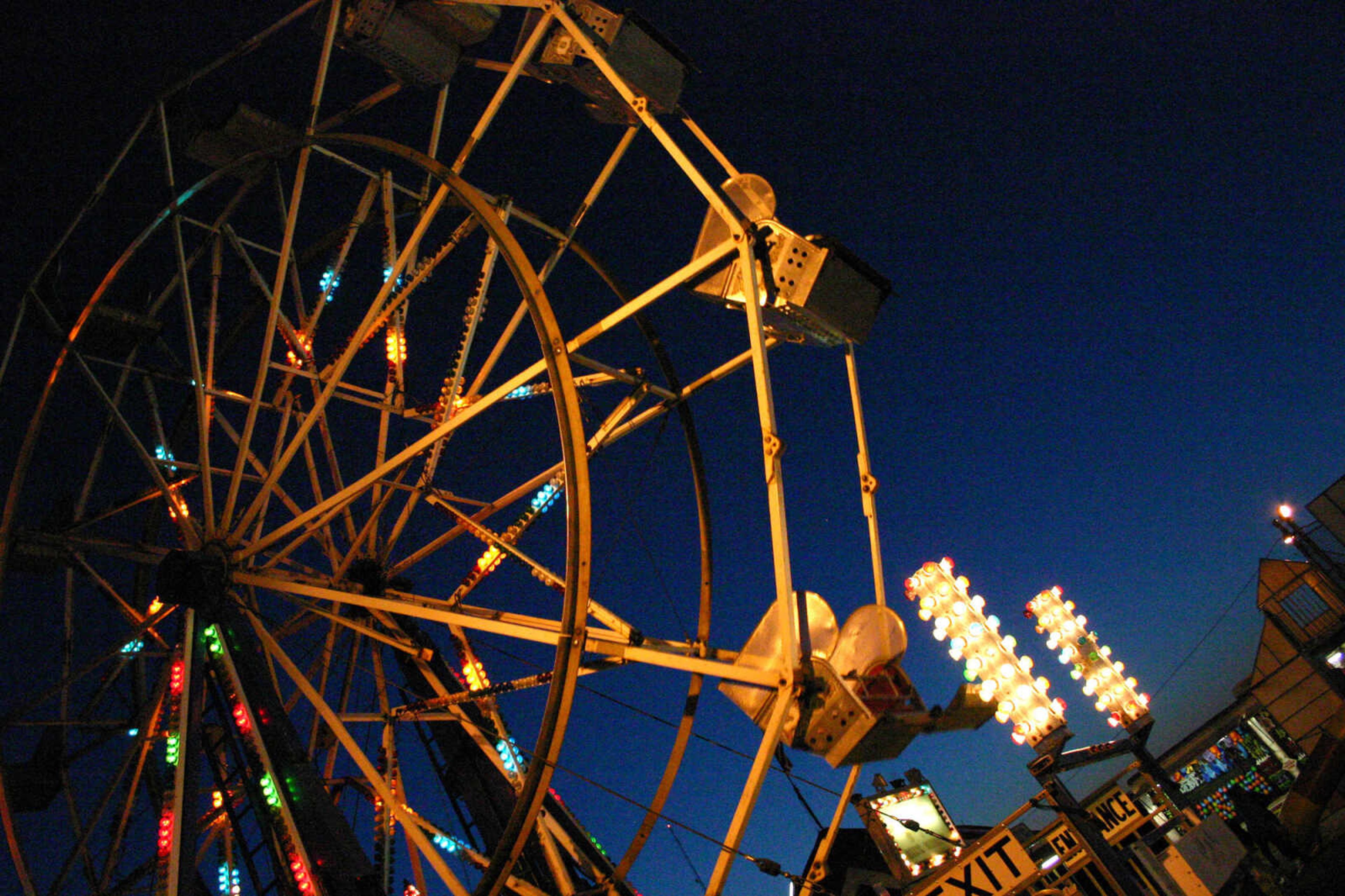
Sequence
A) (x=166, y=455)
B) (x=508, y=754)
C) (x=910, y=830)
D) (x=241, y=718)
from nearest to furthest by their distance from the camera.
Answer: (x=241, y=718)
(x=508, y=754)
(x=166, y=455)
(x=910, y=830)

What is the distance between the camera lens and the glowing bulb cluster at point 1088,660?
47.0 feet

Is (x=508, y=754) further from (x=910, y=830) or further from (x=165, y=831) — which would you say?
(x=910, y=830)

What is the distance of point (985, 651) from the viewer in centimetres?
1367

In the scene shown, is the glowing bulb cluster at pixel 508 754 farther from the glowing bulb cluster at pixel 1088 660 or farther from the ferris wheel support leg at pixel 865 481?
the glowing bulb cluster at pixel 1088 660

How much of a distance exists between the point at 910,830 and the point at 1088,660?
18.5ft

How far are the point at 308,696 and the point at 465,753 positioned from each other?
291 centimetres

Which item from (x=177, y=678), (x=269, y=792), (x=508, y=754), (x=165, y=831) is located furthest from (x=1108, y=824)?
(x=177, y=678)

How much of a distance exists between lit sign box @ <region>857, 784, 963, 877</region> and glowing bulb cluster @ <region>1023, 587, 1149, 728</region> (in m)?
4.59

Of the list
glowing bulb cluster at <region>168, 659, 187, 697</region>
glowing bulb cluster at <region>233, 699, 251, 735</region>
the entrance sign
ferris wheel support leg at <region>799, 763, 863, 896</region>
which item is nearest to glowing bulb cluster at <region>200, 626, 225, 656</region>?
glowing bulb cluster at <region>168, 659, 187, 697</region>

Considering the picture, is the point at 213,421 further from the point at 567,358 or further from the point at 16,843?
the point at 567,358

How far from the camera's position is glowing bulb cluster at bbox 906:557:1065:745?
12.6 m

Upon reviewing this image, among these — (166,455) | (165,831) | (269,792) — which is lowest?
(269,792)

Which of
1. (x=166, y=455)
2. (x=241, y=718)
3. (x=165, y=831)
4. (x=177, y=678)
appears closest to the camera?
(x=165, y=831)

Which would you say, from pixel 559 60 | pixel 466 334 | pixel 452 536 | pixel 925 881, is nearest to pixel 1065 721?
pixel 925 881
